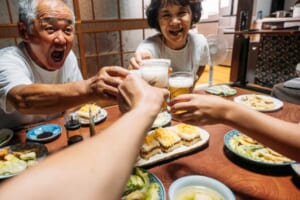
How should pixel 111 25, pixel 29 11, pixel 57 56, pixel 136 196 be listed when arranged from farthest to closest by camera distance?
pixel 111 25 → pixel 57 56 → pixel 29 11 → pixel 136 196

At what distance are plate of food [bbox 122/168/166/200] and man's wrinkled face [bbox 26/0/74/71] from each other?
1298mm

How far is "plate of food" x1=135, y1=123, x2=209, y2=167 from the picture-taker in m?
0.99

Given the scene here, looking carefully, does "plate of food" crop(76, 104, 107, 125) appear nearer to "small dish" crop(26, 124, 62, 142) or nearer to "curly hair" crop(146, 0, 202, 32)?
"small dish" crop(26, 124, 62, 142)

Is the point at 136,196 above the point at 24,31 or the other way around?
the other way around

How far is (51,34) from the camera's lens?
5.42 ft

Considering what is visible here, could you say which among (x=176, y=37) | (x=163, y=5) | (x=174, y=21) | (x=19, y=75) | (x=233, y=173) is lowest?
(x=233, y=173)

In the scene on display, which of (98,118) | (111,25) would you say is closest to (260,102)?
(98,118)

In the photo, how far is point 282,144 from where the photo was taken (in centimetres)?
79

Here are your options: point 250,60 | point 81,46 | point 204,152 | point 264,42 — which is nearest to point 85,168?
point 204,152

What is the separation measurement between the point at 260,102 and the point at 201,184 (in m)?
1.18

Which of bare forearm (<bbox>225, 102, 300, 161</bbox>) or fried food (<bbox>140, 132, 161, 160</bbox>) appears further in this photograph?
fried food (<bbox>140, 132, 161, 160</bbox>)

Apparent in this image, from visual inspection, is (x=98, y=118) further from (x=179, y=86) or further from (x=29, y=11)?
(x=29, y=11)

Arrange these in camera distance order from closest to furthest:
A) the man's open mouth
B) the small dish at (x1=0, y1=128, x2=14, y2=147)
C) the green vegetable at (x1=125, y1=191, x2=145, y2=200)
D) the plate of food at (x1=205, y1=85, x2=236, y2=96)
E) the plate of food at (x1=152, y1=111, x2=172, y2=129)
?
the green vegetable at (x1=125, y1=191, x2=145, y2=200)
the small dish at (x1=0, y1=128, x2=14, y2=147)
the plate of food at (x1=152, y1=111, x2=172, y2=129)
the man's open mouth
the plate of food at (x1=205, y1=85, x2=236, y2=96)

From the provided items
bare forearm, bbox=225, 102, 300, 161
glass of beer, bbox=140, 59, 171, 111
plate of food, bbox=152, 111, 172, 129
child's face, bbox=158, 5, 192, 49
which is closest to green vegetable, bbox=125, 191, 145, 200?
glass of beer, bbox=140, 59, 171, 111
